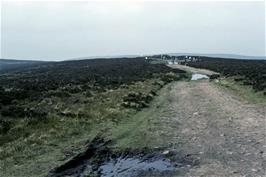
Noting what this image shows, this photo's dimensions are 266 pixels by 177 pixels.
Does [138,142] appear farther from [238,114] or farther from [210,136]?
[238,114]

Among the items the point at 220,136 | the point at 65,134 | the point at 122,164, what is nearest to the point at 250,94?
the point at 220,136

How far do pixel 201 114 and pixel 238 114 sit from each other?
1733mm

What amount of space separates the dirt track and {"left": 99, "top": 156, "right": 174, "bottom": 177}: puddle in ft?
3.05

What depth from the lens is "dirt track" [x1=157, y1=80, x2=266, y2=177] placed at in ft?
37.0

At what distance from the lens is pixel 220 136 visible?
1529 cm

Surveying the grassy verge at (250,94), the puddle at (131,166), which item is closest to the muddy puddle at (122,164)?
the puddle at (131,166)

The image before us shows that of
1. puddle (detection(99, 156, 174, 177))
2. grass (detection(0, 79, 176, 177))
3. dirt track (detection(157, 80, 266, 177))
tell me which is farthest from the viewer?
grass (detection(0, 79, 176, 177))

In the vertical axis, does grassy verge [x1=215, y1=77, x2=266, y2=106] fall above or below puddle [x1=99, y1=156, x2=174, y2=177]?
above

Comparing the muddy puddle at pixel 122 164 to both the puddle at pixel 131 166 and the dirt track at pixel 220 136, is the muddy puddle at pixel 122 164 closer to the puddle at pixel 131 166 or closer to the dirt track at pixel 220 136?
the puddle at pixel 131 166

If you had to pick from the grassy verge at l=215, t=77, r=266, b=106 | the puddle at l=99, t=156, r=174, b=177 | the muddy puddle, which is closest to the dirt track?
the muddy puddle

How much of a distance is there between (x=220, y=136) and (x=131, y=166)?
432cm

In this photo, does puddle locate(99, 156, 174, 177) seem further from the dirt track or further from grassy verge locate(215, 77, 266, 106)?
grassy verge locate(215, 77, 266, 106)

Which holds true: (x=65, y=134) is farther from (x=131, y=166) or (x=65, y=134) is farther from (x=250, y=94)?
(x=250, y=94)

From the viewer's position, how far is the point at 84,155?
45.5ft
